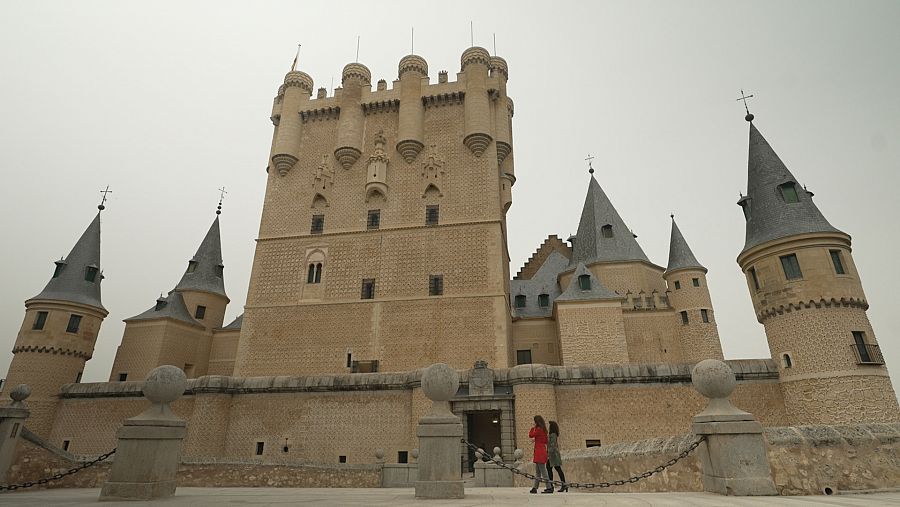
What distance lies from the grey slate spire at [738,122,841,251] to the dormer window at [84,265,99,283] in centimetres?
3036

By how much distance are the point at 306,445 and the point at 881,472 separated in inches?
606

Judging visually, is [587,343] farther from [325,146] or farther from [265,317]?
[325,146]

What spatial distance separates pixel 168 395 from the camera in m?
7.21

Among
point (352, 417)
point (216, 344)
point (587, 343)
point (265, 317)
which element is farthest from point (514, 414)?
point (216, 344)

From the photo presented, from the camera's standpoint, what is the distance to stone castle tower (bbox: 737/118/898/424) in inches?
536

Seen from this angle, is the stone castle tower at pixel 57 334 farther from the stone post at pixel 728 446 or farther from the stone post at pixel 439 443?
the stone post at pixel 728 446

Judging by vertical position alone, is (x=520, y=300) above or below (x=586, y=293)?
above

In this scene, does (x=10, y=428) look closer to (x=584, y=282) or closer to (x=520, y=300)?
(x=584, y=282)

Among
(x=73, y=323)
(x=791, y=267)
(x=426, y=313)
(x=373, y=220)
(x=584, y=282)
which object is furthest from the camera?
(x=373, y=220)

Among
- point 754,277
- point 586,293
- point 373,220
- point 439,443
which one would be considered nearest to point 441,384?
point 439,443

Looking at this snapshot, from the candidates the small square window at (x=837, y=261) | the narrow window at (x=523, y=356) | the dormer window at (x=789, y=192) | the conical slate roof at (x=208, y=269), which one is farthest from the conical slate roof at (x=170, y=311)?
the small square window at (x=837, y=261)

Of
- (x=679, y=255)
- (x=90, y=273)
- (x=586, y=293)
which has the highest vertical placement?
(x=679, y=255)

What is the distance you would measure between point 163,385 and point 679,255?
2643 centimetres

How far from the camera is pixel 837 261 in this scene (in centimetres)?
1506
